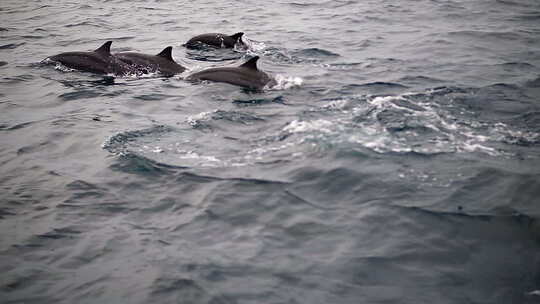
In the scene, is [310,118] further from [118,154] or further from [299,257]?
[299,257]

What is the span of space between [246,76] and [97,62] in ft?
13.1

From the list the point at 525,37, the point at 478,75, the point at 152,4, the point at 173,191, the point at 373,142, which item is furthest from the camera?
the point at 152,4

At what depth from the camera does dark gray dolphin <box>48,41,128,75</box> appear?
40.5ft

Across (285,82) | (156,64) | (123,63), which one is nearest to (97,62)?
(123,63)

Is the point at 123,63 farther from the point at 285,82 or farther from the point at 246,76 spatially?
the point at 285,82

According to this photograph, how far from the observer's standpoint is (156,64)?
12.4 m

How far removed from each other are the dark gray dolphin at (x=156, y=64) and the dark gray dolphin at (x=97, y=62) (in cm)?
20

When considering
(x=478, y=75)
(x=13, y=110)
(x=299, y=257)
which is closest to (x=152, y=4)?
(x=13, y=110)

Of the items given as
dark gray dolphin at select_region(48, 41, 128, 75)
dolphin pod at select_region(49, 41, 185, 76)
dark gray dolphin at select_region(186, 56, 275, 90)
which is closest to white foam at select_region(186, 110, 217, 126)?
dark gray dolphin at select_region(186, 56, 275, 90)

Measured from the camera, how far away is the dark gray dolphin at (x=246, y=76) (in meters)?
10.9

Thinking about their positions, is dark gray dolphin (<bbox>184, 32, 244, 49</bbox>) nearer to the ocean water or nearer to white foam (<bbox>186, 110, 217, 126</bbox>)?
the ocean water

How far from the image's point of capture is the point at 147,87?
11.5 m

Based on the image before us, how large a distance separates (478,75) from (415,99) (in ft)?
8.65

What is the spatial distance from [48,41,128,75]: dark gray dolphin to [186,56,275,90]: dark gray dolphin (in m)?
2.54
